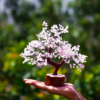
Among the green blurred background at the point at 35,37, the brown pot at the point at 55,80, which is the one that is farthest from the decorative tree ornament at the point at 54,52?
the green blurred background at the point at 35,37

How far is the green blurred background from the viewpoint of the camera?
301 cm

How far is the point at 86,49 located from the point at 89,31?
819mm

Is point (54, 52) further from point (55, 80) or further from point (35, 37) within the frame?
point (35, 37)

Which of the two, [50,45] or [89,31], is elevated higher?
[89,31]

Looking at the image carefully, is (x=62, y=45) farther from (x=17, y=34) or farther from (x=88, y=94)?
(x=17, y=34)

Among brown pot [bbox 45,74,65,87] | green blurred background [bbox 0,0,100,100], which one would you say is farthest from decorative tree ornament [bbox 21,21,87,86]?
green blurred background [bbox 0,0,100,100]

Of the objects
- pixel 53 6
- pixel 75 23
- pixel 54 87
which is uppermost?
pixel 53 6

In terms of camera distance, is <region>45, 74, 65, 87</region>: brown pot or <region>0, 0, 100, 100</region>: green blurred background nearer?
<region>45, 74, 65, 87</region>: brown pot

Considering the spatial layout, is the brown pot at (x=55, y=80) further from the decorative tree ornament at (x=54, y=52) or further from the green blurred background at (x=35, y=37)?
the green blurred background at (x=35, y=37)

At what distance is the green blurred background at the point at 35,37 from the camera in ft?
9.87

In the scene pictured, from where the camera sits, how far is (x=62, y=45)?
4.09ft

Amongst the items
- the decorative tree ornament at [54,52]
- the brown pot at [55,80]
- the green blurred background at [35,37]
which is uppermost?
the green blurred background at [35,37]

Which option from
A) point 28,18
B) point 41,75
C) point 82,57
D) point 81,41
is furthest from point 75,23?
point 82,57

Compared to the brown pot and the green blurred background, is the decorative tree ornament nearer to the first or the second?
the brown pot
